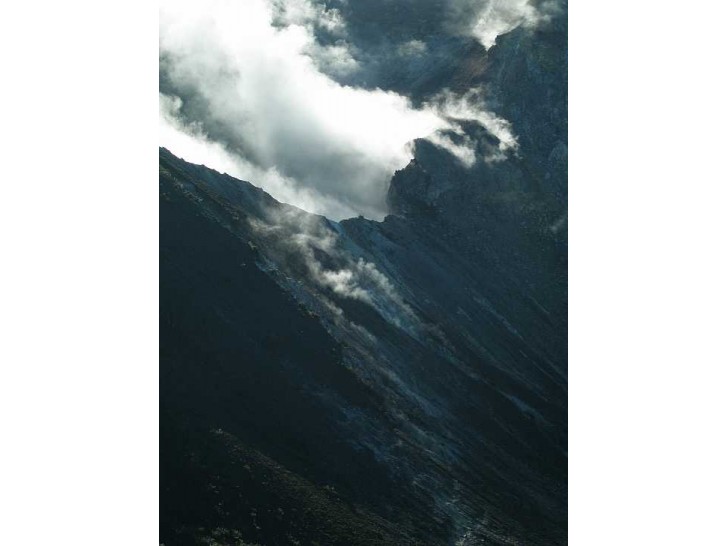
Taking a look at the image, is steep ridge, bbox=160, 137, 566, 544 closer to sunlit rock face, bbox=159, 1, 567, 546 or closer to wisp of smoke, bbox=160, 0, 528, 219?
sunlit rock face, bbox=159, 1, 567, 546

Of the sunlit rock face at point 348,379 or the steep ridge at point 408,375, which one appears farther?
the steep ridge at point 408,375

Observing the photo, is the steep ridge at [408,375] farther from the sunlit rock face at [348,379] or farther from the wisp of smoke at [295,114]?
the wisp of smoke at [295,114]

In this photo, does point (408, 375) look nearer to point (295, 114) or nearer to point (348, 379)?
point (348, 379)

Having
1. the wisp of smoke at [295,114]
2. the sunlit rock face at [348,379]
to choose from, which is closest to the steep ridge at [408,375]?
the sunlit rock face at [348,379]

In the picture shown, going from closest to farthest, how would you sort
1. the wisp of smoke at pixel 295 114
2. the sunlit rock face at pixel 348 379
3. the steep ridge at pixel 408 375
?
the sunlit rock face at pixel 348 379 → the steep ridge at pixel 408 375 → the wisp of smoke at pixel 295 114

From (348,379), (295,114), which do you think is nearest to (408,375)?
(348,379)

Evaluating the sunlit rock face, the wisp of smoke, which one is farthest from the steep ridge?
the wisp of smoke
